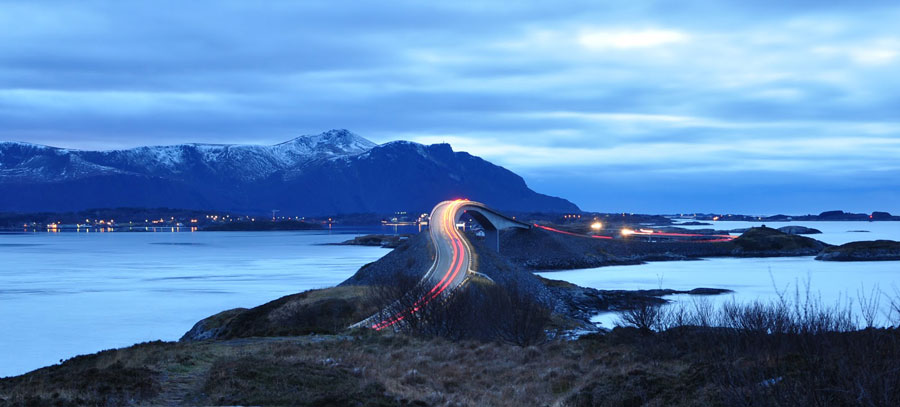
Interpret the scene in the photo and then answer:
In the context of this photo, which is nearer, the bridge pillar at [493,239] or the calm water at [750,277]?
the calm water at [750,277]

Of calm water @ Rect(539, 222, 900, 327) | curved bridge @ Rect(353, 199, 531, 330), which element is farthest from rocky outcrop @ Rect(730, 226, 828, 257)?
curved bridge @ Rect(353, 199, 531, 330)

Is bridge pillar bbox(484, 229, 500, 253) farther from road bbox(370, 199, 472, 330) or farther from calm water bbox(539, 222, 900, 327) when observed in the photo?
calm water bbox(539, 222, 900, 327)

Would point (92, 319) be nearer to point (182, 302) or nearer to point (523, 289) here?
point (182, 302)

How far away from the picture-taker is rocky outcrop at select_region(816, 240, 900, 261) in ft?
478

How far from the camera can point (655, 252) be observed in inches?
6634

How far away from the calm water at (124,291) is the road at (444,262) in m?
15.6

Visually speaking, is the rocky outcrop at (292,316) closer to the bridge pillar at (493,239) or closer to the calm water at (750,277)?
the calm water at (750,277)

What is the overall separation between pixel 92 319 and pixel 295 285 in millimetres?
30841

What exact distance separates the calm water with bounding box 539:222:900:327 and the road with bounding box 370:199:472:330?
14008 mm

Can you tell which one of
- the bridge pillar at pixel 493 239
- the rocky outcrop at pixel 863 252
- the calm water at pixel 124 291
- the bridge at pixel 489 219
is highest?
the bridge at pixel 489 219

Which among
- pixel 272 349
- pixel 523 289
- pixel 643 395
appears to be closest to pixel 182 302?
pixel 523 289

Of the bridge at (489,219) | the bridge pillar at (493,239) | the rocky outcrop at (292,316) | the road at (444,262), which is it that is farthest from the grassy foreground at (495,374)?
the bridge pillar at (493,239)

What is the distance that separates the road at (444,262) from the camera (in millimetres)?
46562

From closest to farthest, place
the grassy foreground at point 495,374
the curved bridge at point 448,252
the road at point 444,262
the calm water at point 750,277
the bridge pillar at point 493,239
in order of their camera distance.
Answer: the grassy foreground at point 495,374 → the road at point 444,262 → the curved bridge at point 448,252 → the calm water at point 750,277 → the bridge pillar at point 493,239
